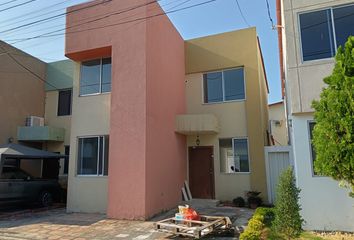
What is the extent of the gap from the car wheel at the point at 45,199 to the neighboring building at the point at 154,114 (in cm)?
219

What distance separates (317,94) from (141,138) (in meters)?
5.46

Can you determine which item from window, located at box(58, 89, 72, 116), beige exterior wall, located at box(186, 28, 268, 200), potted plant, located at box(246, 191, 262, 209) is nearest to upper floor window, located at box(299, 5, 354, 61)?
beige exterior wall, located at box(186, 28, 268, 200)

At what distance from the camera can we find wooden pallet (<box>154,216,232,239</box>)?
6.90 meters

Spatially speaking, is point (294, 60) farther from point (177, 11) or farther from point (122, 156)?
point (122, 156)

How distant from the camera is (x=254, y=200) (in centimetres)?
1155

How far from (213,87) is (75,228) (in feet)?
27.8

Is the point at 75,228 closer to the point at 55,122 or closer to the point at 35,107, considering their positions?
the point at 55,122

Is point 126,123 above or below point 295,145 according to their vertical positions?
above

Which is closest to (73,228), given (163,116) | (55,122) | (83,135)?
(83,135)

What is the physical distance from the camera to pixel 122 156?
998 centimetres

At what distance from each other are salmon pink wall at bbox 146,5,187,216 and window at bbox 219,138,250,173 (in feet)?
5.67

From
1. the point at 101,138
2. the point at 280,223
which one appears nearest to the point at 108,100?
the point at 101,138

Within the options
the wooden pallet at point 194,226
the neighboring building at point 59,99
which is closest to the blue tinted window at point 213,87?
the wooden pallet at point 194,226

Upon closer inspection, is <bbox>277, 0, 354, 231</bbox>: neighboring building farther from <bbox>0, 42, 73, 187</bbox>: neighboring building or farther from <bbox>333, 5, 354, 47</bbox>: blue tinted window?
<bbox>0, 42, 73, 187</bbox>: neighboring building
